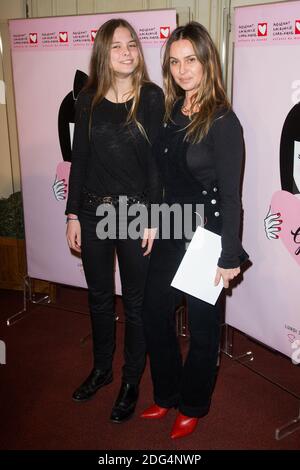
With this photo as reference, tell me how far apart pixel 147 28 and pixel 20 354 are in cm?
175

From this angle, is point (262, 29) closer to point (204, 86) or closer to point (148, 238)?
point (204, 86)

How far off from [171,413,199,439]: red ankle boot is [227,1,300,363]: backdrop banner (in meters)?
0.50

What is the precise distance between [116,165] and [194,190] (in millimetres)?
339

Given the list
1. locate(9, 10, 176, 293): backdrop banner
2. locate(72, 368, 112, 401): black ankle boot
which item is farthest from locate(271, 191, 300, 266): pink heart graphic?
locate(72, 368, 112, 401): black ankle boot

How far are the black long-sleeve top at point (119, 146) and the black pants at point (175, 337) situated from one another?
25 centimetres

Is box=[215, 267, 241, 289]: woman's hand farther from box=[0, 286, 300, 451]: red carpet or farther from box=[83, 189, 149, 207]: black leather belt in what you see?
box=[0, 286, 300, 451]: red carpet

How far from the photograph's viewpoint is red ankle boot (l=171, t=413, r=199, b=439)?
1.91 metres

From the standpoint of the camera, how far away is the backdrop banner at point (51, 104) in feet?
7.45

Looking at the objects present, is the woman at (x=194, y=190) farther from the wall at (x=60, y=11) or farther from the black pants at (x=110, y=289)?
the wall at (x=60, y=11)

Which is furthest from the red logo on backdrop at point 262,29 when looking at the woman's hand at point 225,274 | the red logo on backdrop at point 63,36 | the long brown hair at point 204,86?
the red logo on backdrop at point 63,36

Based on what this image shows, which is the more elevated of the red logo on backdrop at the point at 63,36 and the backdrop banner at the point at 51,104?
the red logo on backdrop at the point at 63,36

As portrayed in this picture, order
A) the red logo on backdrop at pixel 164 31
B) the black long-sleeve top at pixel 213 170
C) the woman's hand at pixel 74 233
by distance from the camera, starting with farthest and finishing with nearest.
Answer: the red logo on backdrop at pixel 164 31 < the woman's hand at pixel 74 233 < the black long-sleeve top at pixel 213 170
